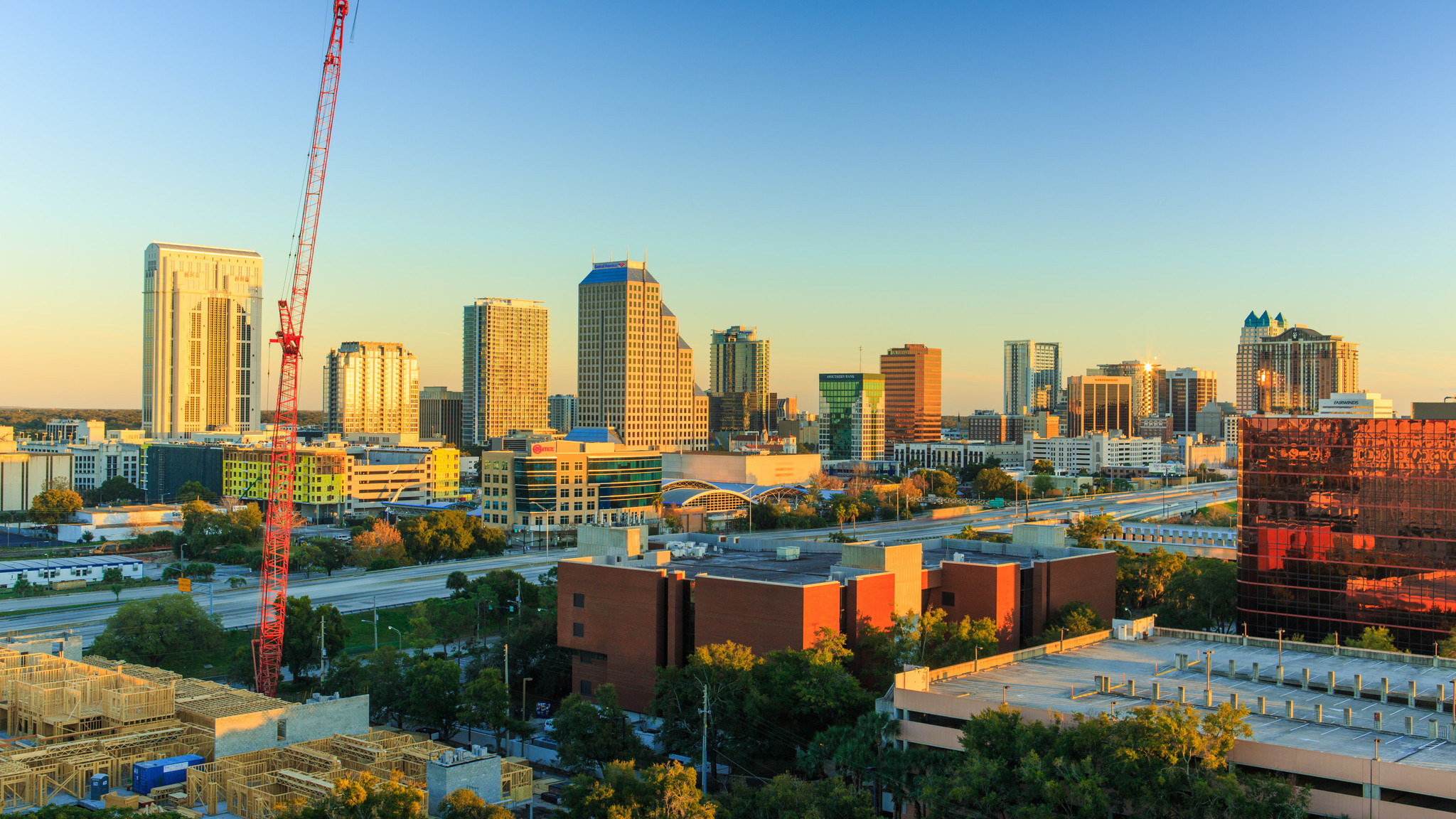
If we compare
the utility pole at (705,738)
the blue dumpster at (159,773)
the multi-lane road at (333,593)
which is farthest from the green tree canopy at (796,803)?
the multi-lane road at (333,593)

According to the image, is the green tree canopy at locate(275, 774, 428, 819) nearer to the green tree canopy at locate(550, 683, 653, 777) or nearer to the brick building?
the green tree canopy at locate(550, 683, 653, 777)

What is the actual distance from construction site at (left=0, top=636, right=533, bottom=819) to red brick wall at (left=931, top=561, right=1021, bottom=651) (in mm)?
29678

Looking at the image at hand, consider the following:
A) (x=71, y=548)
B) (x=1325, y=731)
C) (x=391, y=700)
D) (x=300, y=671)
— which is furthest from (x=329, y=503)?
(x=1325, y=731)

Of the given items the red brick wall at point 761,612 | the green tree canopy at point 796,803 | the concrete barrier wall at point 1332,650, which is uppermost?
the red brick wall at point 761,612

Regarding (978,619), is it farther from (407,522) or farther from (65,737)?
(407,522)

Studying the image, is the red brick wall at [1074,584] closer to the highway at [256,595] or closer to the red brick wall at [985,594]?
the red brick wall at [985,594]

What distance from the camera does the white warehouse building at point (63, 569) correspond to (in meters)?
103

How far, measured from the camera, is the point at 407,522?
12775 cm

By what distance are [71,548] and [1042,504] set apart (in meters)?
→ 136

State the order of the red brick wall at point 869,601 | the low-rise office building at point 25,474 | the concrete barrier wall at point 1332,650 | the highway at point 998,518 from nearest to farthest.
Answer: the concrete barrier wall at point 1332,650, the red brick wall at point 869,601, the highway at point 998,518, the low-rise office building at point 25,474

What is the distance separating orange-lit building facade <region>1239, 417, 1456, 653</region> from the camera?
6694 cm

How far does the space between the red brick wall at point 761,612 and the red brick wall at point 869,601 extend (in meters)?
1.16

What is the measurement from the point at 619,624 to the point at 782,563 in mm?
12522

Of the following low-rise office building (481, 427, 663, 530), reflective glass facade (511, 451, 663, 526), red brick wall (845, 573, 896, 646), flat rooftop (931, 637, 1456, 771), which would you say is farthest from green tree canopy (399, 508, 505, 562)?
flat rooftop (931, 637, 1456, 771)
